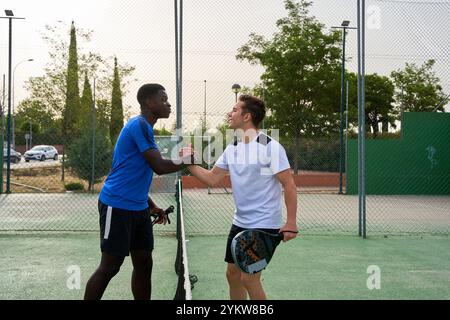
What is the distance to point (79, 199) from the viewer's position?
46.6ft

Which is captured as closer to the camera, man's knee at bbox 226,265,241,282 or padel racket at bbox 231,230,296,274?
padel racket at bbox 231,230,296,274

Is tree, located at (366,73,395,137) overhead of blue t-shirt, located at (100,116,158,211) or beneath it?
overhead

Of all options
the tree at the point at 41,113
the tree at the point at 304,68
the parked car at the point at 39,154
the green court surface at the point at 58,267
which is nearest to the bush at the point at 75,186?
the parked car at the point at 39,154

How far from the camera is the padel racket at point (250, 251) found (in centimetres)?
329

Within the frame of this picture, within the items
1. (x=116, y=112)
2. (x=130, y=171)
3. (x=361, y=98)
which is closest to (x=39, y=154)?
Result: (x=116, y=112)

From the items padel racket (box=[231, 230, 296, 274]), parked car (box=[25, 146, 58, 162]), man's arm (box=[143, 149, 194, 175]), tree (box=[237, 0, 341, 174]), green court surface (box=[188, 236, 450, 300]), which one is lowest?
green court surface (box=[188, 236, 450, 300])

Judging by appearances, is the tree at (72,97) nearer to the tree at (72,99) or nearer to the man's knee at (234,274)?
the tree at (72,99)

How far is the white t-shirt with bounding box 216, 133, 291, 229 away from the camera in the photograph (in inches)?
133

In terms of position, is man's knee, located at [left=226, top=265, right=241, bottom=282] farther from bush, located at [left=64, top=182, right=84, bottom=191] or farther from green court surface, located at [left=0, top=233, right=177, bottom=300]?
bush, located at [left=64, top=182, right=84, bottom=191]

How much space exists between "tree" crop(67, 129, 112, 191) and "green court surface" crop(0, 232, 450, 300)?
745 centimetres

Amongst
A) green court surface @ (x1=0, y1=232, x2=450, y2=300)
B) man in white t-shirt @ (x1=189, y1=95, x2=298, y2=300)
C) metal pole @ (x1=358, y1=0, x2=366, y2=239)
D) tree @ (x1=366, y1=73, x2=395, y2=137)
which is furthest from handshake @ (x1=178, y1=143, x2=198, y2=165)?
tree @ (x1=366, y1=73, x2=395, y2=137)

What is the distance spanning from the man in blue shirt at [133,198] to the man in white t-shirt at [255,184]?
43cm

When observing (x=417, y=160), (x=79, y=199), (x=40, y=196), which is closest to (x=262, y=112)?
Result: (x=79, y=199)
